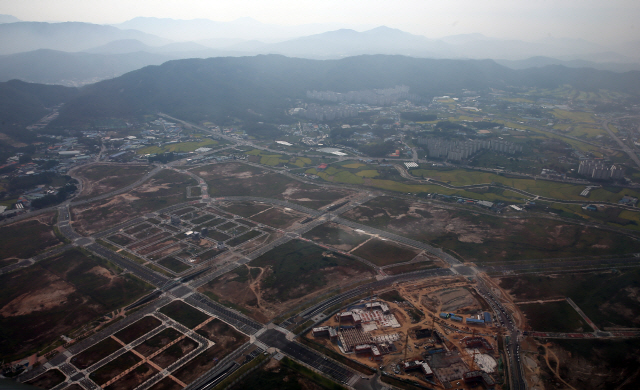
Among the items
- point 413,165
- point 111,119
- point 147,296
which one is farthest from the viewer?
point 111,119

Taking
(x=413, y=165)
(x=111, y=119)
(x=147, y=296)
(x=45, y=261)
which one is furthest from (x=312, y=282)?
(x=111, y=119)

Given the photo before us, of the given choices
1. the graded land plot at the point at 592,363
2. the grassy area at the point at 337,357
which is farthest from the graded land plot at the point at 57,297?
the graded land plot at the point at 592,363

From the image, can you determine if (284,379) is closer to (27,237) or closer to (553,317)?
(553,317)

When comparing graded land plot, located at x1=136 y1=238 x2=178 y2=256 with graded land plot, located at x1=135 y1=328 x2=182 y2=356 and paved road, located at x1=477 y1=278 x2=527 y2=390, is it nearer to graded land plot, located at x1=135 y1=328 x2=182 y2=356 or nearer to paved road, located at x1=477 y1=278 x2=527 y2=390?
graded land plot, located at x1=135 y1=328 x2=182 y2=356

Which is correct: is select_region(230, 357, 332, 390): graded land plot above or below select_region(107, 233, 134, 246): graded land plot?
above

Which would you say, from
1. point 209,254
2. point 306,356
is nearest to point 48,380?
point 306,356

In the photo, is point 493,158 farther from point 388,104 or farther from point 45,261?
point 45,261

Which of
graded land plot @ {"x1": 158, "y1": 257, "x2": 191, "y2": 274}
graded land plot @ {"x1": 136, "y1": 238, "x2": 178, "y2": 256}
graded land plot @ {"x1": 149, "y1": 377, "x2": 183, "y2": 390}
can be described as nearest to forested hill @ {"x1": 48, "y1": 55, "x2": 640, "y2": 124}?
graded land plot @ {"x1": 136, "y1": 238, "x2": 178, "y2": 256}
